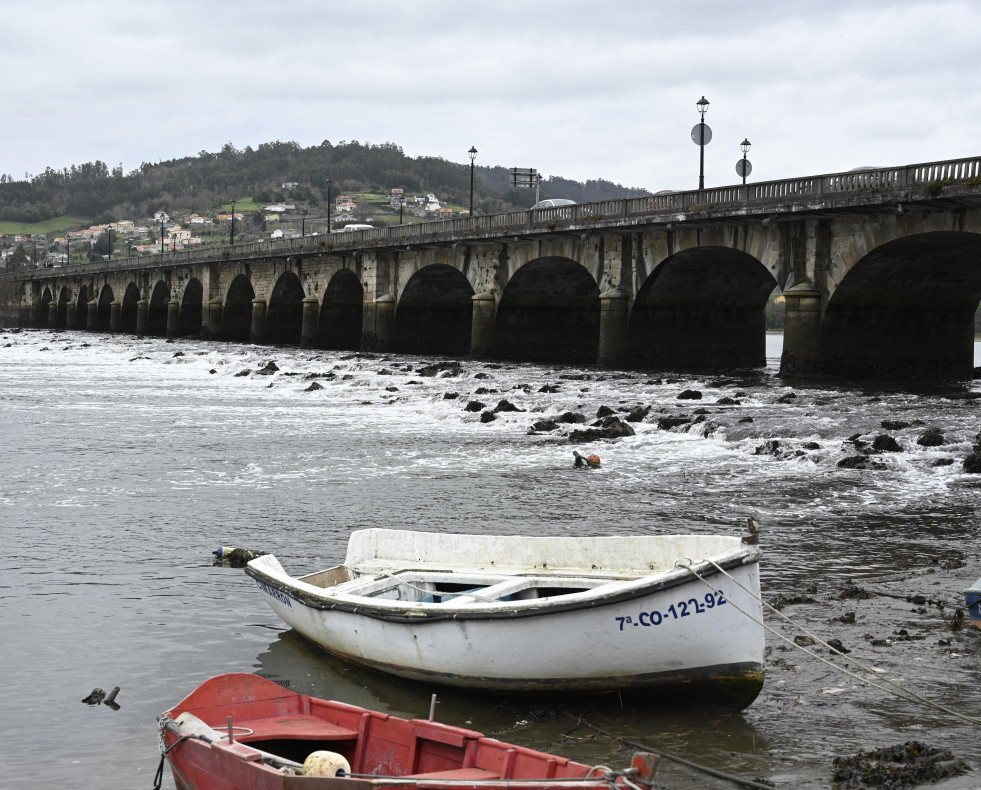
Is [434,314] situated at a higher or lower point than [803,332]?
higher

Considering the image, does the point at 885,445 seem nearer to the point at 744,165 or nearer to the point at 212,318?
the point at 744,165

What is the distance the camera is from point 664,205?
34.7 m

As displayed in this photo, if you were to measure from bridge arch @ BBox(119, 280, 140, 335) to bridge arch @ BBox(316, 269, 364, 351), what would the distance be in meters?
33.3

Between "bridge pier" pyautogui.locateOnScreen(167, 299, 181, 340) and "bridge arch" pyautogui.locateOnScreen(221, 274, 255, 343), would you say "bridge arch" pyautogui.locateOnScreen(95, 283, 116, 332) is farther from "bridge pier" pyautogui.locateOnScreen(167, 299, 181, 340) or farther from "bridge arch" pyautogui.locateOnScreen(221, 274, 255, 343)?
"bridge arch" pyautogui.locateOnScreen(221, 274, 255, 343)

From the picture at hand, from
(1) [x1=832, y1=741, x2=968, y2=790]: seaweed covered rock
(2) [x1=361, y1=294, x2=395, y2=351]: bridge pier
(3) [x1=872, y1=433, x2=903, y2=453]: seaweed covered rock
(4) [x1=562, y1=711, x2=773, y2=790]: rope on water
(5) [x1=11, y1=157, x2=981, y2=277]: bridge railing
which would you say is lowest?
(4) [x1=562, y1=711, x2=773, y2=790]: rope on water

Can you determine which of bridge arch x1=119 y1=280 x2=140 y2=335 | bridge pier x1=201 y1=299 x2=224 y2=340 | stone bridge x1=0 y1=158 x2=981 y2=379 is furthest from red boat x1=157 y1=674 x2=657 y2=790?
bridge arch x1=119 y1=280 x2=140 y2=335

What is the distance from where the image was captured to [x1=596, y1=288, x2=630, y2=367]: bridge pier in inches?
1500

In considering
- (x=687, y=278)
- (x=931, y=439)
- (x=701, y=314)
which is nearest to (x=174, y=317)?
(x=701, y=314)

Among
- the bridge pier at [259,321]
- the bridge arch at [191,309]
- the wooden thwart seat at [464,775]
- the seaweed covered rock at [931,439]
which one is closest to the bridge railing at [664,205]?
the bridge pier at [259,321]

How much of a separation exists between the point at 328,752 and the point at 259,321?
60.4 metres

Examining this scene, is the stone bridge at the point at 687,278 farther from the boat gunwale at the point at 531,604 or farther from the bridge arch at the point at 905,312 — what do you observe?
the boat gunwale at the point at 531,604

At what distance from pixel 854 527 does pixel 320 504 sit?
21.2 feet

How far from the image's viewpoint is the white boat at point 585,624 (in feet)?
21.1

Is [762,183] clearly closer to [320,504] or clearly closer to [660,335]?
[660,335]
